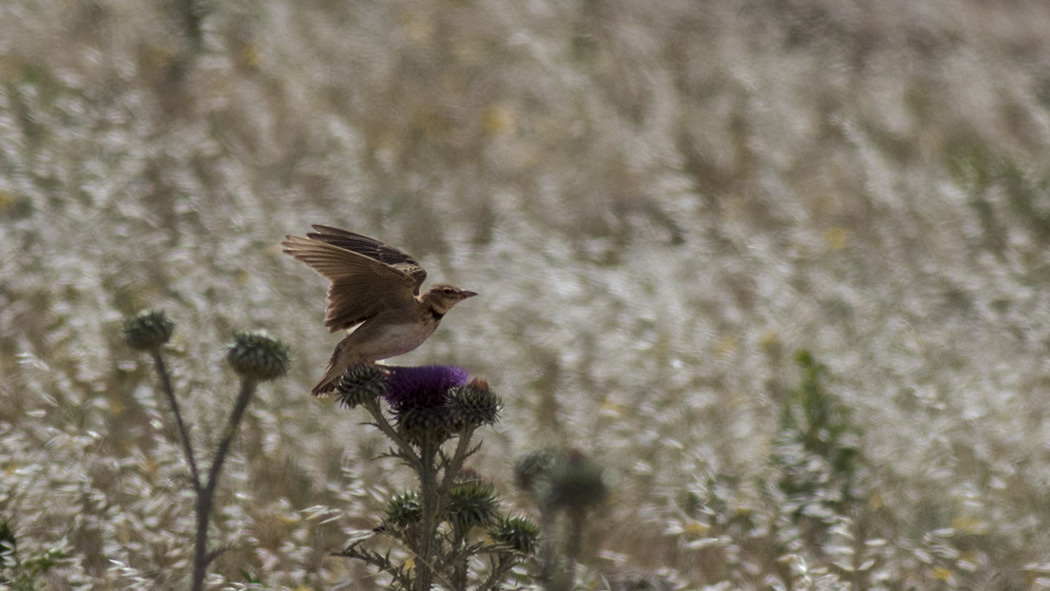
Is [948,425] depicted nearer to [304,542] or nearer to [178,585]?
[304,542]

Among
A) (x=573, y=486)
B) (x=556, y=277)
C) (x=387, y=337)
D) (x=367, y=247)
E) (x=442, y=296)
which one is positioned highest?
(x=556, y=277)

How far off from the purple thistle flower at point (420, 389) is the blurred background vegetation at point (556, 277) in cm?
54

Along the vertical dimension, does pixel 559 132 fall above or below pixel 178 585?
above

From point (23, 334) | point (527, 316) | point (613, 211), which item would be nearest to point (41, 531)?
point (23, 334)

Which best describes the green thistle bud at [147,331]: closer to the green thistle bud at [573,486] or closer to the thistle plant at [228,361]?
the thistle plant at [228,361]

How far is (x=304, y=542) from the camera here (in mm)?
3834

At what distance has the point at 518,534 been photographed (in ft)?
9.26

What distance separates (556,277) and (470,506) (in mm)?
3035

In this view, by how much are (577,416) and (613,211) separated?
2.96 m

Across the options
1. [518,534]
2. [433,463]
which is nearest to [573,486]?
[518,534]

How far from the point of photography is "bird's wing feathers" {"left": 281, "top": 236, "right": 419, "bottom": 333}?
2.91 m

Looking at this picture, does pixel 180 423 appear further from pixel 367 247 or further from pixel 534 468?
pixel 534 468

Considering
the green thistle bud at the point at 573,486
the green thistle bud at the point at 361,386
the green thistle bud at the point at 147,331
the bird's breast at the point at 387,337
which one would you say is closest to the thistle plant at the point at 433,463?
the green thistle bud at the point at 361,386

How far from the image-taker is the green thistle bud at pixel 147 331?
270 centimetres
